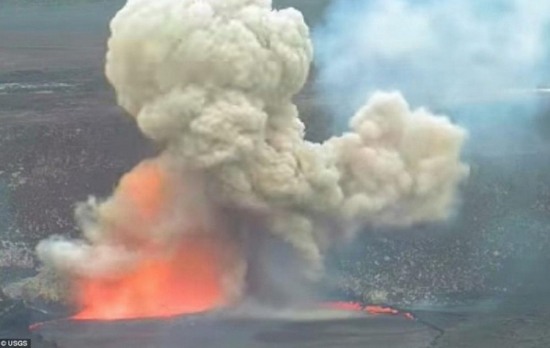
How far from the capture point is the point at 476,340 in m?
26.3

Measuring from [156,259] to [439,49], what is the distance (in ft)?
74.0

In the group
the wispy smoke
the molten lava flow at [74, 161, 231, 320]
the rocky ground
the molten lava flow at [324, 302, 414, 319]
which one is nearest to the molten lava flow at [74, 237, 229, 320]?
the molten lava flow at [74, 161, 231, 320]

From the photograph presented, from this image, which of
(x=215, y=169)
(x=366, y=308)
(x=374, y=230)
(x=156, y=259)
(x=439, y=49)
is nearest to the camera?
(x=215, y=169)

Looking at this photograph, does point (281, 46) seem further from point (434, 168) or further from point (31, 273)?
point (31, 273)

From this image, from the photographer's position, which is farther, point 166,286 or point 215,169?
point 166,286

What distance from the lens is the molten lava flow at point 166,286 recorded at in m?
28.4

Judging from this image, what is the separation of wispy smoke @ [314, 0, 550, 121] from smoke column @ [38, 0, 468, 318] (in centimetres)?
1266

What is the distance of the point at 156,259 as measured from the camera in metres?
29.2

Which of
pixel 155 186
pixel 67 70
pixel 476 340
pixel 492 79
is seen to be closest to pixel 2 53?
pixel 67 70

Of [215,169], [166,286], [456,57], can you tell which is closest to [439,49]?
[456,57]

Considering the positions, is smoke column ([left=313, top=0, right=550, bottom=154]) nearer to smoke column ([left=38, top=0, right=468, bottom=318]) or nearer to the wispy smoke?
the wispy smoke

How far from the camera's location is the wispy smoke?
42.8m

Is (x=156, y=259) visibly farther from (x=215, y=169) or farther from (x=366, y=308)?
(x=366, y=308)

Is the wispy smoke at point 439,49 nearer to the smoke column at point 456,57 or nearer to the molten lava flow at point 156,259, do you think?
the smoke column at point 456,57
